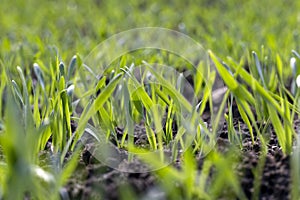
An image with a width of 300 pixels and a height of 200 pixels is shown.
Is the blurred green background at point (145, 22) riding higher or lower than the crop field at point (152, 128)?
higher

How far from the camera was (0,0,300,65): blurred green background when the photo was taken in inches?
103

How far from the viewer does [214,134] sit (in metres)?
1.41

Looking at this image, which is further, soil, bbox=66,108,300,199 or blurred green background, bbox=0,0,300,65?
blurred green background, bbox=0,0,300,65

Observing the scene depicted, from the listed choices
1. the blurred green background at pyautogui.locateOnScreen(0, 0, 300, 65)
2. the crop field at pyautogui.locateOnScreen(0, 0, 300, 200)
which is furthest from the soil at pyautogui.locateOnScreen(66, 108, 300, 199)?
the blurred green background at pyautogui.locateOnScreen(0, 0, 300, 65)

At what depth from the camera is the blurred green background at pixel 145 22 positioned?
103 inches

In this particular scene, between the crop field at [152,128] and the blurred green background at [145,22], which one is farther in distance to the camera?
the blurred green background at [145,22]

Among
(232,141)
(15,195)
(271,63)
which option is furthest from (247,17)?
(15,195)

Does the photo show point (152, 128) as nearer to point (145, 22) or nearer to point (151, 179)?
point (151, 179)

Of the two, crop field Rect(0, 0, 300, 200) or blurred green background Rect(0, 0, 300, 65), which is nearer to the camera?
crop field Rect(0, 0, 300, 200)

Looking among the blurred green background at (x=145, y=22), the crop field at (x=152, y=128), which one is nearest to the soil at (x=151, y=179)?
the crop field at (x=152, y=128)

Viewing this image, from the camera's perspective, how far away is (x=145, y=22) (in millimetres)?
3625

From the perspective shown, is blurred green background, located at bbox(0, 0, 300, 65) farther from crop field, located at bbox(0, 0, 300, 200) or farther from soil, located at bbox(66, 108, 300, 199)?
soil, located at bbox(66, 108, 300, 199)

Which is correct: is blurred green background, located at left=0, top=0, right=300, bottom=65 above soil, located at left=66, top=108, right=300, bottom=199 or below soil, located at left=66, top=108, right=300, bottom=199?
above

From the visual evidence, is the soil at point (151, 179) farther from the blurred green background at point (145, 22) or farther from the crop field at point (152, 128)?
the blurred green background at point (145, 22)
